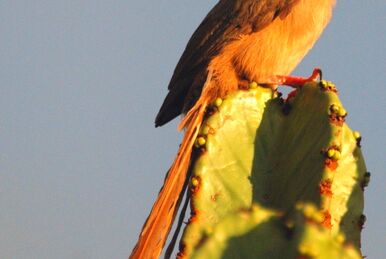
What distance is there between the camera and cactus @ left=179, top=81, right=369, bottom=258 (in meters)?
3.17

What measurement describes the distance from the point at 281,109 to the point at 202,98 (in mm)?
1168

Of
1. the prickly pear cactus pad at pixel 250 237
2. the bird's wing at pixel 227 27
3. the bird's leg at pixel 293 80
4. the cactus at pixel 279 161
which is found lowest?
the prickly pear cactus pad at pixel 250 237

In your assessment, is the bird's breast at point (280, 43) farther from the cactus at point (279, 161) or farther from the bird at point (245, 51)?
the cactus at point (279, 161)

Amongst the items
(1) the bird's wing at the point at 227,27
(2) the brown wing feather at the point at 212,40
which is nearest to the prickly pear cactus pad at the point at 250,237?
(2) the brown wing feather at the point at 212,40

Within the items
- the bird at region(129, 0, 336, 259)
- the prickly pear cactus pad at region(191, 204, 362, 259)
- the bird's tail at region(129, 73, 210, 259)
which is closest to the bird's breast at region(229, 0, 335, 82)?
the bird at region(129, 0, 336, 259)

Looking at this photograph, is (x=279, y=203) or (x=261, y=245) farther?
(x=279, y=203)

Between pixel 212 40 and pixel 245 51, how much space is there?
36 cm

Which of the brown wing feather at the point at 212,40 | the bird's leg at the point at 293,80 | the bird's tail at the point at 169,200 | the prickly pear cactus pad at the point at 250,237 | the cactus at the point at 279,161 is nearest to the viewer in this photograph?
the prickly pear cactus pad at the point at 250,237

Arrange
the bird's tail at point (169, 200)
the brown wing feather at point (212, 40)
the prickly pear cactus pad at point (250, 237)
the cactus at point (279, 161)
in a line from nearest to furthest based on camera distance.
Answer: the prickly pear cactus pad at point (250, 237)
the cactus at point (279, 161)
the bird's tail at point (169, 200)
the brown wing feather at point (212, 40)

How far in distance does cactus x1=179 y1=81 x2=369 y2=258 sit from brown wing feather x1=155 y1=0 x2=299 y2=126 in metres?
1.47

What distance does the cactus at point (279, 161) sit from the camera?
3.17 metres

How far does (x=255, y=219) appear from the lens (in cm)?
235

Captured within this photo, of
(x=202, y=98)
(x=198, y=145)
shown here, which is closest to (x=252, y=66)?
(x=202, y=98)

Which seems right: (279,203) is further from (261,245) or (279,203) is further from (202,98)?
(202,98)
